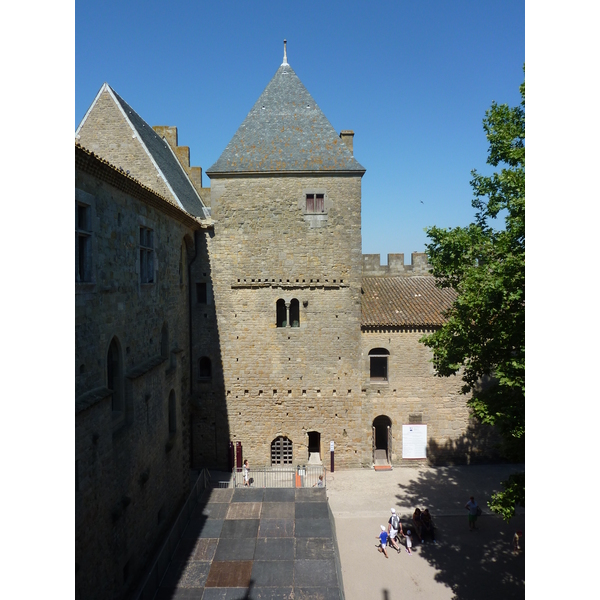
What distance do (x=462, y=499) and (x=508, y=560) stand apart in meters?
3.81

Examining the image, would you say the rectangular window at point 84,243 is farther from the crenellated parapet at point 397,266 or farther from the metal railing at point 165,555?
the crenellated parapet at point 397,266

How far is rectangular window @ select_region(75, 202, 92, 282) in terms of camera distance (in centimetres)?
909

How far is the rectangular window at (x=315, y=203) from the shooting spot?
19125 mm

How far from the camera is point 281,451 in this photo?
1958 cm

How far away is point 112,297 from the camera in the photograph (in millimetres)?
10516

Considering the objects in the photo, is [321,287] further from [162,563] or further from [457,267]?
[162,563]

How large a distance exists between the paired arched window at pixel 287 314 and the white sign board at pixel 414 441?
22.0 feet

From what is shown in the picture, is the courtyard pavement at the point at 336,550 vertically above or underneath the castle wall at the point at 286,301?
underneath

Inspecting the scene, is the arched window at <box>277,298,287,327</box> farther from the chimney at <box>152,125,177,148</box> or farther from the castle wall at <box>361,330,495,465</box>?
the chimney at <box>152,125,177,148</box>

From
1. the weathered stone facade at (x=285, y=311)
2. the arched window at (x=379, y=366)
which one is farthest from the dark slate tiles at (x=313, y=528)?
the arched window at (x=379, y=366)

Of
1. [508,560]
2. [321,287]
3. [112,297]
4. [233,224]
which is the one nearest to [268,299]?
[321,287]

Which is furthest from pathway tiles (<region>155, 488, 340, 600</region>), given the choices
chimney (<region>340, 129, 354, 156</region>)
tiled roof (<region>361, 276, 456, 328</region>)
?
chimney (<region>340, 129, 354, 156</region>)

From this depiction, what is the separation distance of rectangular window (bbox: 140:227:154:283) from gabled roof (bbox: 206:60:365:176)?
21.3 ft

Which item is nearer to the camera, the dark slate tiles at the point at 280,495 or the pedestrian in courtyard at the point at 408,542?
the pedestrian in courtyard at the point at 408,542
